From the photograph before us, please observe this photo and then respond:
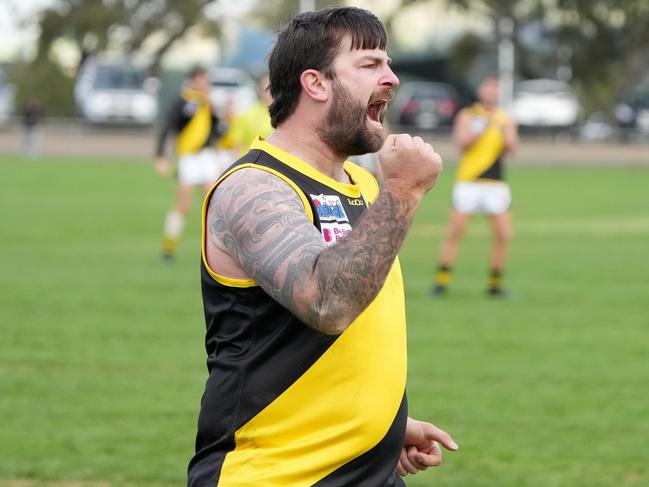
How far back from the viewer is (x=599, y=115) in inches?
2862

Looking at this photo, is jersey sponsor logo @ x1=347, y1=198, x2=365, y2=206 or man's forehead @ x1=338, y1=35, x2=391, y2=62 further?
jersey sponsor logo @ x1=347, y1=198, x2=365, y2=206

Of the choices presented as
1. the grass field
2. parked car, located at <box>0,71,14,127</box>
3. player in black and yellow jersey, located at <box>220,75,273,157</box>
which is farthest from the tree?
player in black and yellow jersey, located at <box>220,75,273,157</box>

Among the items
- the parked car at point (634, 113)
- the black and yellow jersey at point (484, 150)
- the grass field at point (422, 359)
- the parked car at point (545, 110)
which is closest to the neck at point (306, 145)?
the grass field at point (422, 359)

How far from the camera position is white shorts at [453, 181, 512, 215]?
1395 centimetres

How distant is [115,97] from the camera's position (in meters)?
48.2

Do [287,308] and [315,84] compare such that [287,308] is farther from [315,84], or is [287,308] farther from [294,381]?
[315,84]

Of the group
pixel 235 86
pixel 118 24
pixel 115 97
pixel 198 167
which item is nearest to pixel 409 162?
pixel 198 167

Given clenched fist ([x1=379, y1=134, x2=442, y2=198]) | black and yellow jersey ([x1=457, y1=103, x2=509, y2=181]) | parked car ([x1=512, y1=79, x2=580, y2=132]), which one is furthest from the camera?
parked car ([x1=512, y1=79, x2=580, y2=132])

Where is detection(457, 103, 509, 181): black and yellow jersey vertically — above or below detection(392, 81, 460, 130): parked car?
above

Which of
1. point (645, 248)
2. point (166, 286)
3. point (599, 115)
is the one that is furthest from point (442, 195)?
point (599, 115)

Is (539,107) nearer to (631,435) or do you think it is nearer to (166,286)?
(166,286)

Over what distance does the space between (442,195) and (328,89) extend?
26.7 metres

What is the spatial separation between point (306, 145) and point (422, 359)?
22.6ft

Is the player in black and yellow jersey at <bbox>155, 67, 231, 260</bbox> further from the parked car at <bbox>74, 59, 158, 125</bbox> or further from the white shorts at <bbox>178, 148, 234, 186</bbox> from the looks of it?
the parked car at <bbox>74, 59, 158, 125</bbox>
